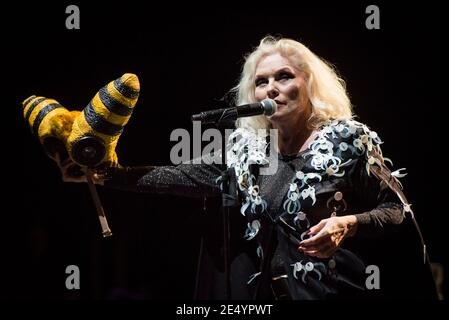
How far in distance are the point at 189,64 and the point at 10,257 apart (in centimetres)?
137

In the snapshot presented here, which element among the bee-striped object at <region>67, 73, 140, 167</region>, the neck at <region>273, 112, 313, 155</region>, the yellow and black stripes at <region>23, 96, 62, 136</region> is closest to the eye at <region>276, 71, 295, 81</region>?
the neck at <region>273, 112, 313, 155</region>

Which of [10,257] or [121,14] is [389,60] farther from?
[10,257]

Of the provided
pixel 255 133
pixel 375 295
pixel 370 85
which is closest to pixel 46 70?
pixel 255 133

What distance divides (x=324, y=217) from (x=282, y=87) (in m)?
0.48

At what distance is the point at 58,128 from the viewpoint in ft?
5.73

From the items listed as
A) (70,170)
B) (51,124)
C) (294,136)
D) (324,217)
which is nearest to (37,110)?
(51,124)

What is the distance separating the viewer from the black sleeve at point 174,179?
1922 mm

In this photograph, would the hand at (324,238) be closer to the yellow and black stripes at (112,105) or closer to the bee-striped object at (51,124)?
the yellow and black stripes at (112,105)

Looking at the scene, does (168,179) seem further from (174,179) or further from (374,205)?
(374,205)

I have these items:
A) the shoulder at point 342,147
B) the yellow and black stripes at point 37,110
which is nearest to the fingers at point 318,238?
the shoulder at point 342,147

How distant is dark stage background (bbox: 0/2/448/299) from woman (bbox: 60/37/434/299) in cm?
64

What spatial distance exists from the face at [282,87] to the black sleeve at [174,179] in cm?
31

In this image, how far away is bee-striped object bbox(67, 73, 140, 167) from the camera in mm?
1681

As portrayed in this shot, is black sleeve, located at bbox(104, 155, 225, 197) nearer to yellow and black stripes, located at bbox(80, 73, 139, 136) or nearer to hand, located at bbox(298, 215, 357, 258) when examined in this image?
yellow and black stripes, located at bbox(80, 73, 139, 136)
